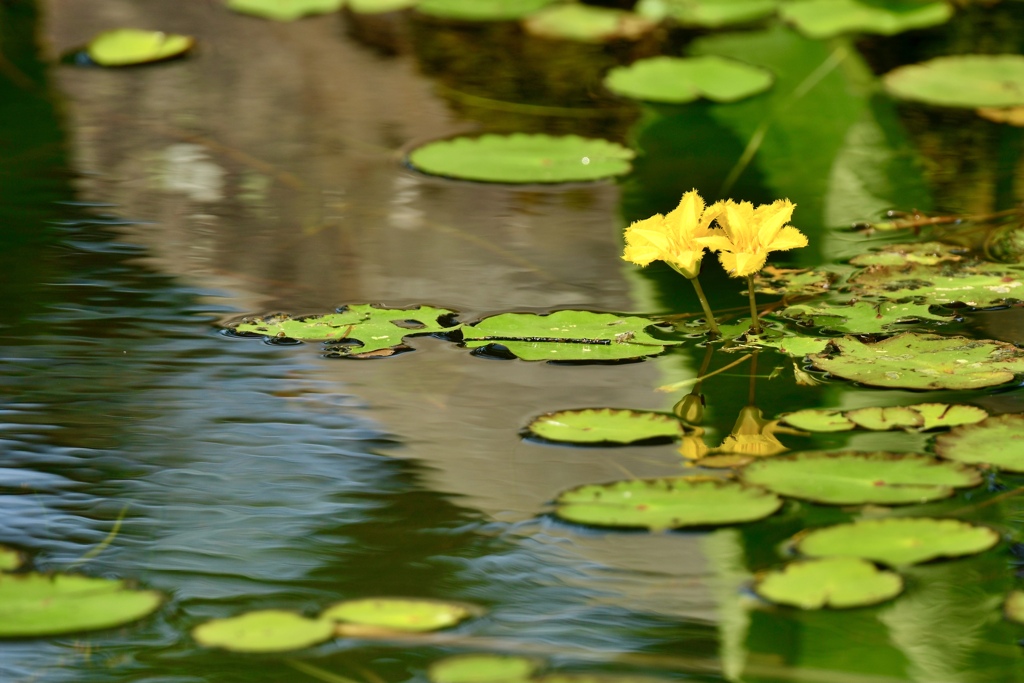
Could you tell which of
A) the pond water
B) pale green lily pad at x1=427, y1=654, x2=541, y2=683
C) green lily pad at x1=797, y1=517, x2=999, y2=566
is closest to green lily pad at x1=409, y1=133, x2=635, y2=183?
the pond water

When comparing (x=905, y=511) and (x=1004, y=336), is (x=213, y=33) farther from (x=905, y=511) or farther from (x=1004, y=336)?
(x=905, y=511)

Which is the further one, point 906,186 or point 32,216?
point 906,186

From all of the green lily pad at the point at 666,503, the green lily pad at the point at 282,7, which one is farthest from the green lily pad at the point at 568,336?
the green lily pad at the point at 282,7

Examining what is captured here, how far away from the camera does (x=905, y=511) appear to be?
3.77 ft

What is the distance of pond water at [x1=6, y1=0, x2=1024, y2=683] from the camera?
1.02 meters

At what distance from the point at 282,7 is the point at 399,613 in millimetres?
2143

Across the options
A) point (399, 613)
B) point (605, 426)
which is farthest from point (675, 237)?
point (399, 613)

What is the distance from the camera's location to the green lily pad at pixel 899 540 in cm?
107

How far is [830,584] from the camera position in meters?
1.03

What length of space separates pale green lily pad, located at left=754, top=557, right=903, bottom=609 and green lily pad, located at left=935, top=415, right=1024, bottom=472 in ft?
0.70

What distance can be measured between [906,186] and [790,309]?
0.56 m

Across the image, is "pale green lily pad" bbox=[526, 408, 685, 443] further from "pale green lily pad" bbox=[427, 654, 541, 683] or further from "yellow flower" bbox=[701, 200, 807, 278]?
"pale green lily pad" bbox=[427, 654, 541, 683]

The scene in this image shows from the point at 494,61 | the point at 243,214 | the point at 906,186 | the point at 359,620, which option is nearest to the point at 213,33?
the point at 494,61

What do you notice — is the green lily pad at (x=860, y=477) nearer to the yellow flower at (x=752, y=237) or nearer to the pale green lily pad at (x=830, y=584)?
the pale green lily pad at (x=830, y=584)
